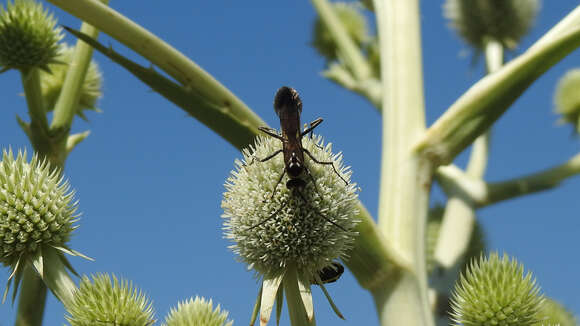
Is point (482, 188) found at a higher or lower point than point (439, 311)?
higher

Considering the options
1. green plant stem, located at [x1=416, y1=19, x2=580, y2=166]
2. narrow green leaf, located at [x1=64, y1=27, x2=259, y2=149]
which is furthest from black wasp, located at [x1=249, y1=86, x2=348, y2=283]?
green plant stem, located at [x1=416, y1=19, x2=580, y2=166]

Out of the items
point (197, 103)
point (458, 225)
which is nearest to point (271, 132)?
point (197, 103)

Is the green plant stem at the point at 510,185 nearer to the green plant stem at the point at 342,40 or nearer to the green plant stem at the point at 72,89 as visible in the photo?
the green plant stem at the point at 342,40

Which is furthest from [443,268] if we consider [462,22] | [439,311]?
[462,22]

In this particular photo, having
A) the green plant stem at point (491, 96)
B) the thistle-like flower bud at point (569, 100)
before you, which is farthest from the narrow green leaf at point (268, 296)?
the thistle-like flower bud at point (569, 100)

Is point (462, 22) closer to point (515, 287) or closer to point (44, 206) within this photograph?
point (515, 287)

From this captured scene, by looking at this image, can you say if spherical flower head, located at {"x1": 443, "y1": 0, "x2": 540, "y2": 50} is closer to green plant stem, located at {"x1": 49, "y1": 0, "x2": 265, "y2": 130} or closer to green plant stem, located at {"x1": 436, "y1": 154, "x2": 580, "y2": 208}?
green plant stem, located at {"x1": 436, "y1": 154, "x2": 580, "y2": 208}

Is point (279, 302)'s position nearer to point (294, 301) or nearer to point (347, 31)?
point (294, 301)
